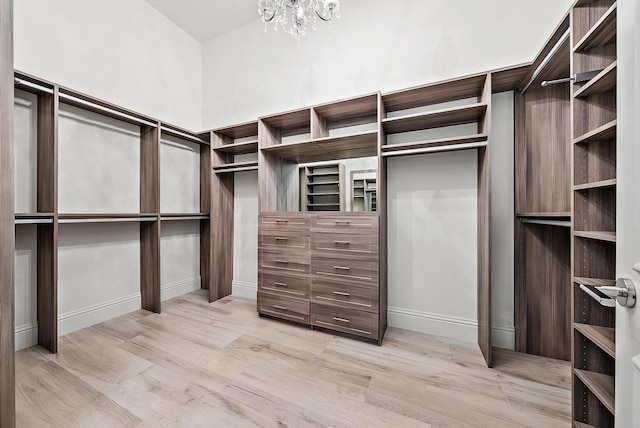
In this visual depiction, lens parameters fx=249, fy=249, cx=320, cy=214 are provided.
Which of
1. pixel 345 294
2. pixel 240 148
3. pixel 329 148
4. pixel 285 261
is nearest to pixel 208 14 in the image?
pixel 240 148

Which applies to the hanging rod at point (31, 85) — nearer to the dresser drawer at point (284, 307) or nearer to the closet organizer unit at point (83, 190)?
the closet organizer unit at point (83, 190)

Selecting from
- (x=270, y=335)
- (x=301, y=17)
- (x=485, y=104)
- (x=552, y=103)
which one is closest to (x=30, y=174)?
(x=270, y=335)

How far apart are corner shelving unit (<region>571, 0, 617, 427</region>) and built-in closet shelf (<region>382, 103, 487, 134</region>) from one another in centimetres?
66

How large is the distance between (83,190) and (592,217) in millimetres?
3653

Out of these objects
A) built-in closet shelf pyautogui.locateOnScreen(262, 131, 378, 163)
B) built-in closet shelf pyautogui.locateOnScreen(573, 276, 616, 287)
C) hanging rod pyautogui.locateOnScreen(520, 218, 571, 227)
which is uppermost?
built-in closet shelf pyautogui.locateOnScreen(262, 131, 378, 163)

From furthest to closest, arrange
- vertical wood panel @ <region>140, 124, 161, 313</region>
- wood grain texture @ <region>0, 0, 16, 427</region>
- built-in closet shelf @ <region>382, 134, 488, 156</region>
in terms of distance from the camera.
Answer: vertical wood panel @ <region>140, 124, 161, 313</region>
built-in closet shelf @ <region>382, 134, 488, 156</region>
wood grain texture @ <region>0, 0, 16, 427</region>

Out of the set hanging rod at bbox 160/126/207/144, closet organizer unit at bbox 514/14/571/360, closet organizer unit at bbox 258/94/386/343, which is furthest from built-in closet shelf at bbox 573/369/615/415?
hanging rod at bbox 160/126/207/144

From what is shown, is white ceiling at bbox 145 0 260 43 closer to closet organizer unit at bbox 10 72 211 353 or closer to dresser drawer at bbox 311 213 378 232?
closet organizer unit at bbox 10 72 211 353

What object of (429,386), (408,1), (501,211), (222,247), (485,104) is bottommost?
(429,386)

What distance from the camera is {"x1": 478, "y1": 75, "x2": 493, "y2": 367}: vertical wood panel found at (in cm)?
172

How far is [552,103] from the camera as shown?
1775 millimetres

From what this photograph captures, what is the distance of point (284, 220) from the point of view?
2424 millimetres

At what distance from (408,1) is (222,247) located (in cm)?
321

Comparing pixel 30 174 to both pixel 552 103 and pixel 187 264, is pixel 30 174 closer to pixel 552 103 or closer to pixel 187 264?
pixel 187 264
